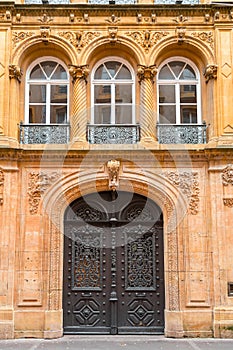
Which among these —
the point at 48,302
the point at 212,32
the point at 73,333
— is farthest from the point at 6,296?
the point at 212,32

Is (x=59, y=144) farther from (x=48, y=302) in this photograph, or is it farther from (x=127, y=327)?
(x=127, y=327)

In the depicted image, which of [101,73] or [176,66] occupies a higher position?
[176,66]

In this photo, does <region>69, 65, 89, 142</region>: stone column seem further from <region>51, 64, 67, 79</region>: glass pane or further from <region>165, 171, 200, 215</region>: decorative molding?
<region>165, 171, 200, 215</region>: decorative molding

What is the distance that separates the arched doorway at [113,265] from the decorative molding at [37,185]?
87 centimetres

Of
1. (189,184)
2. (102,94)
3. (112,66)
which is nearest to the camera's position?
(189,184)

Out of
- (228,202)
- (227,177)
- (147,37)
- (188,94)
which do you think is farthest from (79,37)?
(228,202)

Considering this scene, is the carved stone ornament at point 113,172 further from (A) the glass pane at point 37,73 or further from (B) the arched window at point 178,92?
(A) the glass pane at point 37,73

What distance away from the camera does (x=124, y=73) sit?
1354 centimetres

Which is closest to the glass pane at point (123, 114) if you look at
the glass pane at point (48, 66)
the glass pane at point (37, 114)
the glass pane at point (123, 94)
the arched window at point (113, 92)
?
the arched window at point (113, 92)

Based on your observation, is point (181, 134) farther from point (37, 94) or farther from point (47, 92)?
point (37, 94)

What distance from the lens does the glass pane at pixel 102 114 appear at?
43.3ft

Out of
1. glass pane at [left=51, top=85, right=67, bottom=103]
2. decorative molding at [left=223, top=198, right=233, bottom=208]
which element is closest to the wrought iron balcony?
glass pane at [left=51, top=85, right=67, bottom=103]

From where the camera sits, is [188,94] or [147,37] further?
[188,94]

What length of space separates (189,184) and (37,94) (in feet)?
15.4
